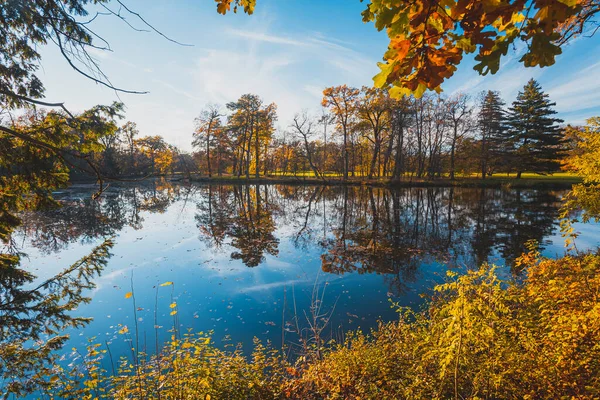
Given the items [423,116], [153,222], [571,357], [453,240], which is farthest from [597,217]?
[423,116]

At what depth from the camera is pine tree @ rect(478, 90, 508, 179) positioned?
3569 centimetres

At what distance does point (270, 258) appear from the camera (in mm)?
9711

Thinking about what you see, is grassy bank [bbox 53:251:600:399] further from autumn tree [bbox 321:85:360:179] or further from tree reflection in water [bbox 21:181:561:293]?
autumn tree [bbox 321:85:360:179]

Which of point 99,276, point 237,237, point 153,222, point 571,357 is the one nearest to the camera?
point 571,357

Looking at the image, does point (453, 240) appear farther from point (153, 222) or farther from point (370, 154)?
point (370, 154)

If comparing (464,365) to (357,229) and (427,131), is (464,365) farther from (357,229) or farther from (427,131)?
(427,131)

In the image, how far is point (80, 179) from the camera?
136ft

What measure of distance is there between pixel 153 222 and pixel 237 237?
22.3 feet

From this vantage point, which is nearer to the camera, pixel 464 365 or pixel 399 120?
pixel 464 365

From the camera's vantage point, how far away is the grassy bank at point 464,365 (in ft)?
7.59

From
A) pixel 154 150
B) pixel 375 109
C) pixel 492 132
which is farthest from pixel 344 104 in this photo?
pixel 154 150

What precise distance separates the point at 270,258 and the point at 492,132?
43877 mm

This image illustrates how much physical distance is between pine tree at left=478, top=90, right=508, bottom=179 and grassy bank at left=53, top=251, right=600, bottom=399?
3951 centimetres

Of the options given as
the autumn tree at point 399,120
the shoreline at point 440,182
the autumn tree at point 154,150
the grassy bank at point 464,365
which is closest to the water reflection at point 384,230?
the grassy bank at point 464,365
